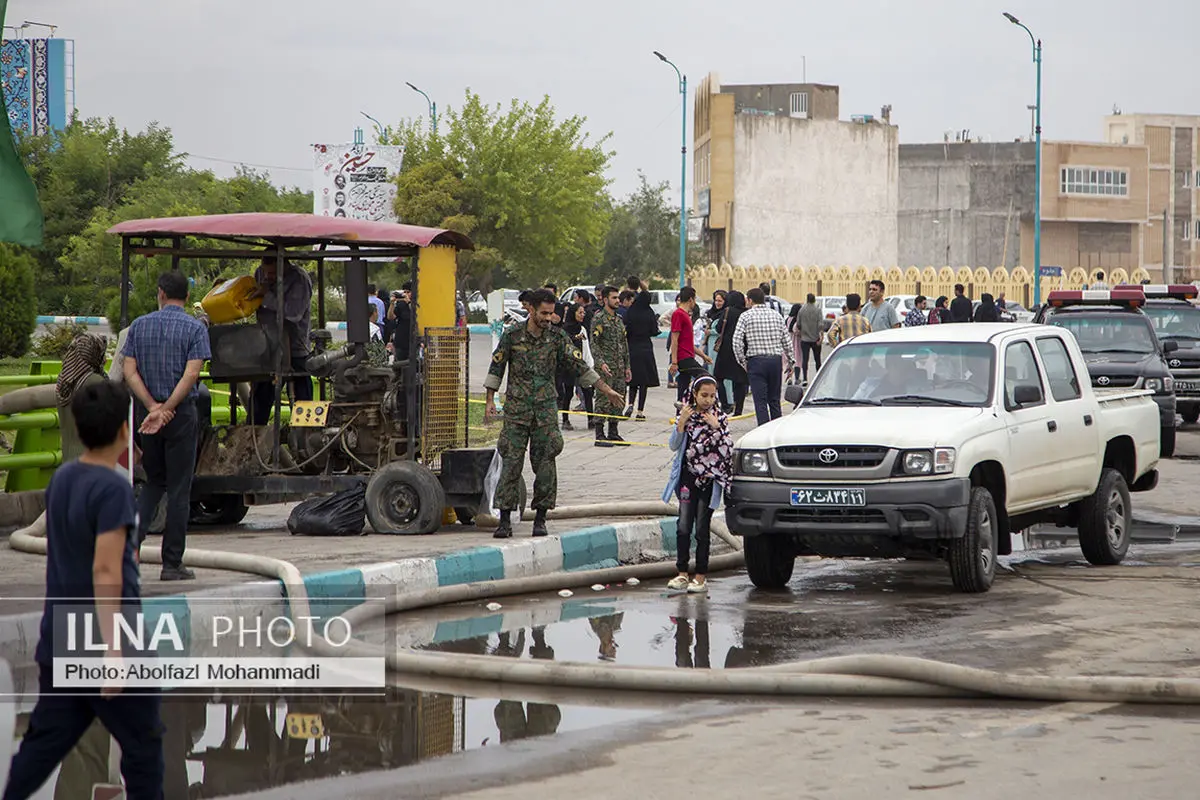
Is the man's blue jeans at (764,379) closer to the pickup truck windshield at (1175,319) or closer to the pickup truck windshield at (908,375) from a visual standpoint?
the pickup truck windshield at (908,375)

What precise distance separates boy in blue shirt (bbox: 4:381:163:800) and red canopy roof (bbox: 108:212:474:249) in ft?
20.8

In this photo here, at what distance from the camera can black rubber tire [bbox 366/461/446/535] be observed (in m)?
11.6

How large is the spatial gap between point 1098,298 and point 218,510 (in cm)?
1298

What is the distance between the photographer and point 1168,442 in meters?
19.2

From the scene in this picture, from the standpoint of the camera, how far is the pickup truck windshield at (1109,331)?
20688 mm

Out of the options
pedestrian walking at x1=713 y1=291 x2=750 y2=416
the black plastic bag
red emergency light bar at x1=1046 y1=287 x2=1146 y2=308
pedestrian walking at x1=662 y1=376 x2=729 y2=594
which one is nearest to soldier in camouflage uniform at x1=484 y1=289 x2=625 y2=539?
the black plastic bag

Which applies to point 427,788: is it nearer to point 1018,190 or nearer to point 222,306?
point 222,306

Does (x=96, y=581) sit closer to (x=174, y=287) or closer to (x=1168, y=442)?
(x=174, y=287)

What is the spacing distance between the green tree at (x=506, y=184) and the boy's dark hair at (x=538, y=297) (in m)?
47.2

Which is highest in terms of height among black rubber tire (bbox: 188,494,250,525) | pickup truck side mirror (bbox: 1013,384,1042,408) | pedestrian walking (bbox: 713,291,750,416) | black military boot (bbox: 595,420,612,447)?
pedestrian walking (bbox: 713,291,750,416)

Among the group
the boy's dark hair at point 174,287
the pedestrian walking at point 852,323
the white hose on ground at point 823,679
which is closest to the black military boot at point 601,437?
the pedestrian walking at point 852,323

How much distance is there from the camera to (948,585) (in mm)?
10672

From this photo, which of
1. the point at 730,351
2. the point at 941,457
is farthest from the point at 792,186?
the point at 941,457

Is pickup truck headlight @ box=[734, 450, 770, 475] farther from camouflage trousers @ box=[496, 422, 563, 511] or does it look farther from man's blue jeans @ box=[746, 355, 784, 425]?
man's blue jeans @ box=[746, 355, 784, 425]
